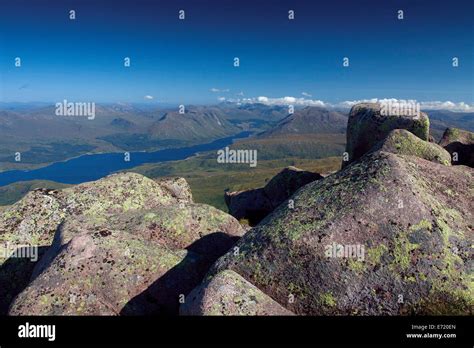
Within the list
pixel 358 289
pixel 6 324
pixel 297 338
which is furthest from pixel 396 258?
pixel 6 324

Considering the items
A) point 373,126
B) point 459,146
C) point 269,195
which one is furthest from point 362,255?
point 269,195

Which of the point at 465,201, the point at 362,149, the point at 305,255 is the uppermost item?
the point at 362,149

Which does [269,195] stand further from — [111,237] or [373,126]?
[111,237]

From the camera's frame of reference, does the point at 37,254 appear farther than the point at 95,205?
No

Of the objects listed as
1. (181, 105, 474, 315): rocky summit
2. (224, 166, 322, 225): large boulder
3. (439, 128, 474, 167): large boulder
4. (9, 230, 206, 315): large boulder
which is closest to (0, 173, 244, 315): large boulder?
(9, 230, 206, 315): large boulder

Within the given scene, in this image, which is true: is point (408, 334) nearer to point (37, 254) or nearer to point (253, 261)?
point (253, 261)
